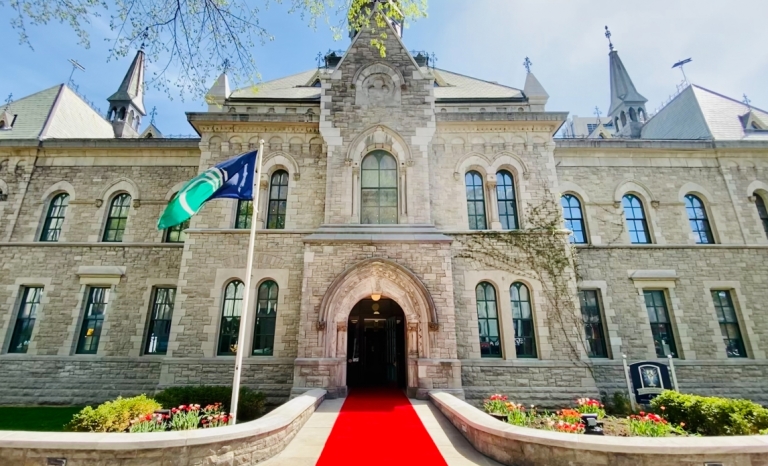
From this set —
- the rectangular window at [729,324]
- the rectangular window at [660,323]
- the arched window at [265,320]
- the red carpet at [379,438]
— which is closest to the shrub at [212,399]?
the red carpet at [379,438]

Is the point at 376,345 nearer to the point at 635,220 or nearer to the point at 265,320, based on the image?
the point at 265,320

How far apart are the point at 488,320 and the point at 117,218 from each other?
47.0ft

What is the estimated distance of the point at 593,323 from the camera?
12.4m

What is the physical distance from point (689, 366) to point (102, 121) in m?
28.9

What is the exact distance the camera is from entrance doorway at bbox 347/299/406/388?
12391 mm

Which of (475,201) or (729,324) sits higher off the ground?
(475,201)

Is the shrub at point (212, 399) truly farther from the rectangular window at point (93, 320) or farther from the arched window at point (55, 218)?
the arched window at point (55, 218)

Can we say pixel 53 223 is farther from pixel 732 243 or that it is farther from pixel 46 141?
pixel 732 243

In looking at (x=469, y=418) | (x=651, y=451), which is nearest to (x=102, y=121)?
(x=469, y=418)

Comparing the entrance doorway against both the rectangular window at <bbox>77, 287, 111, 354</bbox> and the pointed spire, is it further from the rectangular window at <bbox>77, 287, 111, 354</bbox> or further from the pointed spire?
the pointed spire

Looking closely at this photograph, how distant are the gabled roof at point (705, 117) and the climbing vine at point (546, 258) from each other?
9.42m

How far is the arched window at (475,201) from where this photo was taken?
41.3 feet

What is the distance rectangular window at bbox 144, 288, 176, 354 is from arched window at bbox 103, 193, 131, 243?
9.65 ft

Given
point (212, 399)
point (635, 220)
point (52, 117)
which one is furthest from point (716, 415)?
point (52, 117)
